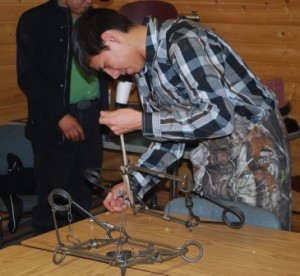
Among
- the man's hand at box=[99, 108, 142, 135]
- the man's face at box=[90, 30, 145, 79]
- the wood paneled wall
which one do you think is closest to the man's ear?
the man's face at box=[90, 30, 145, 79]

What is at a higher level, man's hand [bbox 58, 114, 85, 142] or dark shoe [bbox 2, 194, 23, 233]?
man's hand [bbox 58, 114, 85, 142]

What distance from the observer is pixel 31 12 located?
10.7 feet

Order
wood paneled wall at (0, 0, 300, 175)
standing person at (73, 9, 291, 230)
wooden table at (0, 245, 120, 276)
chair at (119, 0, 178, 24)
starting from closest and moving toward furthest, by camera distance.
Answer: wooden table at (0, 245, 120, 276) < standing person at (73, 9, 291, 230) < chair at (119, 0, 178, 24) < wood paneled wall at (0, 0, 300, 175)

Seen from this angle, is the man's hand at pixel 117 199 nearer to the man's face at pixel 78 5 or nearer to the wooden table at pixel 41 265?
the wooden table at pixel 41 265

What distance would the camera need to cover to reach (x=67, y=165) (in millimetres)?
3289

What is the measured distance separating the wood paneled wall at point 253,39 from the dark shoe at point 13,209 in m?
0.84

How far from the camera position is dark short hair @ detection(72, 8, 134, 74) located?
5.80 feet

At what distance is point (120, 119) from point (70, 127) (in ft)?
4.99

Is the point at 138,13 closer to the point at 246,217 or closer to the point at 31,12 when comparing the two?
the point at 31,12

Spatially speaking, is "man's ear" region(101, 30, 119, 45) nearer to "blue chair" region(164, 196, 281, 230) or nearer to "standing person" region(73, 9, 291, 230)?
"standing person" region(73, 9, 291, 230)

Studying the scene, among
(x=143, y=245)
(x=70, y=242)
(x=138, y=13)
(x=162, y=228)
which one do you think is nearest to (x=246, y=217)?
(x=162, y=228)

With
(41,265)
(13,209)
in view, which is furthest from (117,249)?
(13,209)

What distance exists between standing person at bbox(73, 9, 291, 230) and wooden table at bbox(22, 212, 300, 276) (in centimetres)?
12

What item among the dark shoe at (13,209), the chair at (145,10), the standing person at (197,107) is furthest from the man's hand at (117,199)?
the chair at (145,10)
